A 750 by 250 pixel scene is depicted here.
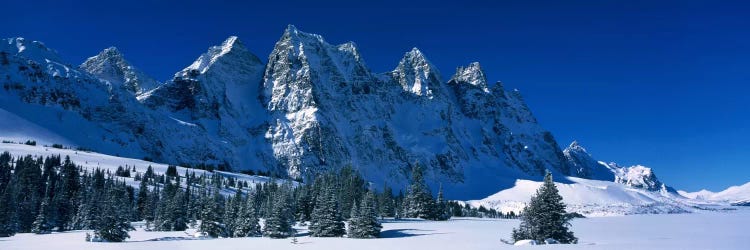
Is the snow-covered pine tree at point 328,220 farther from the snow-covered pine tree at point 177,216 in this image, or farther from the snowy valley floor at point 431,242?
the snow-covered pine tree at point 177,216

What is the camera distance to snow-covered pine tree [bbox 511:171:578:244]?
46.2 metres

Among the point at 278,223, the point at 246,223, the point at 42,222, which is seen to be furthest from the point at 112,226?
the point at 42,222

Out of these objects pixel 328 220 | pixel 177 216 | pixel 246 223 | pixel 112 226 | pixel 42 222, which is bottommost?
pixel 42 222

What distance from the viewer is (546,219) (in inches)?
1828

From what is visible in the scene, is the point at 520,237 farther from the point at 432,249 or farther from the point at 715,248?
the point at 715,248

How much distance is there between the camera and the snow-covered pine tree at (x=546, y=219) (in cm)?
4622

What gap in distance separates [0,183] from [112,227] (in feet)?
287

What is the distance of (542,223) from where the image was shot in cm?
4650

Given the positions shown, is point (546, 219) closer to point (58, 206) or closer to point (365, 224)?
point (365, 224)

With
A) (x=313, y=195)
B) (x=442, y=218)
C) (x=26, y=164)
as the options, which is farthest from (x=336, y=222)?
(x=26, y=164)

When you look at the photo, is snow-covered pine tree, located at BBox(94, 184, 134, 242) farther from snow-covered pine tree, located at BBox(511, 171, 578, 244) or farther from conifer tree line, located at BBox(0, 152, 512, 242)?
snow-covered pine tree, located at BBox(511, 171, 578, 244)

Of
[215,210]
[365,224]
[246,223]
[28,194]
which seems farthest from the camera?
[28,194]

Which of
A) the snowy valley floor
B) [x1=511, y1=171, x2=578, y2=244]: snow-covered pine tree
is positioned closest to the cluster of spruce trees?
the snowy valley floor

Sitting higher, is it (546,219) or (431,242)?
(546,219)
